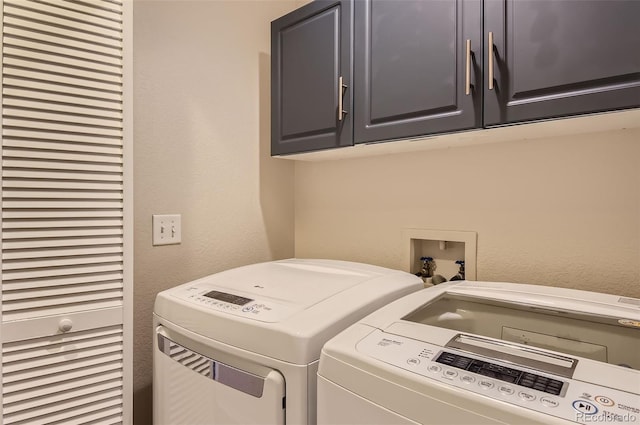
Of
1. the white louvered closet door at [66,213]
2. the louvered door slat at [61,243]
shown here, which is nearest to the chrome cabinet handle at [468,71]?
the white louvered closet door at [66,213]

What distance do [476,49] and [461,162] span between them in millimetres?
478

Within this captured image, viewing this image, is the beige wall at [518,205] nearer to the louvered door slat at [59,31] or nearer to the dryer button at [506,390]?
the dryer button at [506,390]

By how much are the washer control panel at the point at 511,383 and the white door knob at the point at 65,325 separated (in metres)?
0.79

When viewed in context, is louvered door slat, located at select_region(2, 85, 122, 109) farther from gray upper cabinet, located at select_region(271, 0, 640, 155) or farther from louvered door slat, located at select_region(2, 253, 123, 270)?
gray upper cabinet, located at select_region(271, 0, 640, 155)

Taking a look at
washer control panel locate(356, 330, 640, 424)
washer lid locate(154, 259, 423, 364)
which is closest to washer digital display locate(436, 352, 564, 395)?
washer control panel locate(356, 330, 640, 424)

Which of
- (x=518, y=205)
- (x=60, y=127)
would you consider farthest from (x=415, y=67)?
(x=60, y=127)

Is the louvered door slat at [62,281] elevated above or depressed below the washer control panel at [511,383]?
above

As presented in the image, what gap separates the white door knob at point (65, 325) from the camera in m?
1.01

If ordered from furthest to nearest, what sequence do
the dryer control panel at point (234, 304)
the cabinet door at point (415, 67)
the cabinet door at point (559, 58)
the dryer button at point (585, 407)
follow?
the cabinet door at point (415, 67) → the dryer control panel at point (234, 304) → the cabinet door at point (559, 58) → the dryer button at point (585, 407)

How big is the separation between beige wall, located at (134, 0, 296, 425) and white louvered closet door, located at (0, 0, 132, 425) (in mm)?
352

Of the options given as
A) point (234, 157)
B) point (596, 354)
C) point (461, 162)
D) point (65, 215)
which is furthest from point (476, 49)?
point (65, 215)

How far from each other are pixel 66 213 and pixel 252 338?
0.61 meters

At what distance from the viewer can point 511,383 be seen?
2.07 ft

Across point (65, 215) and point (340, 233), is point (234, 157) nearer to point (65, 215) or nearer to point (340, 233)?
point (340, 233)
